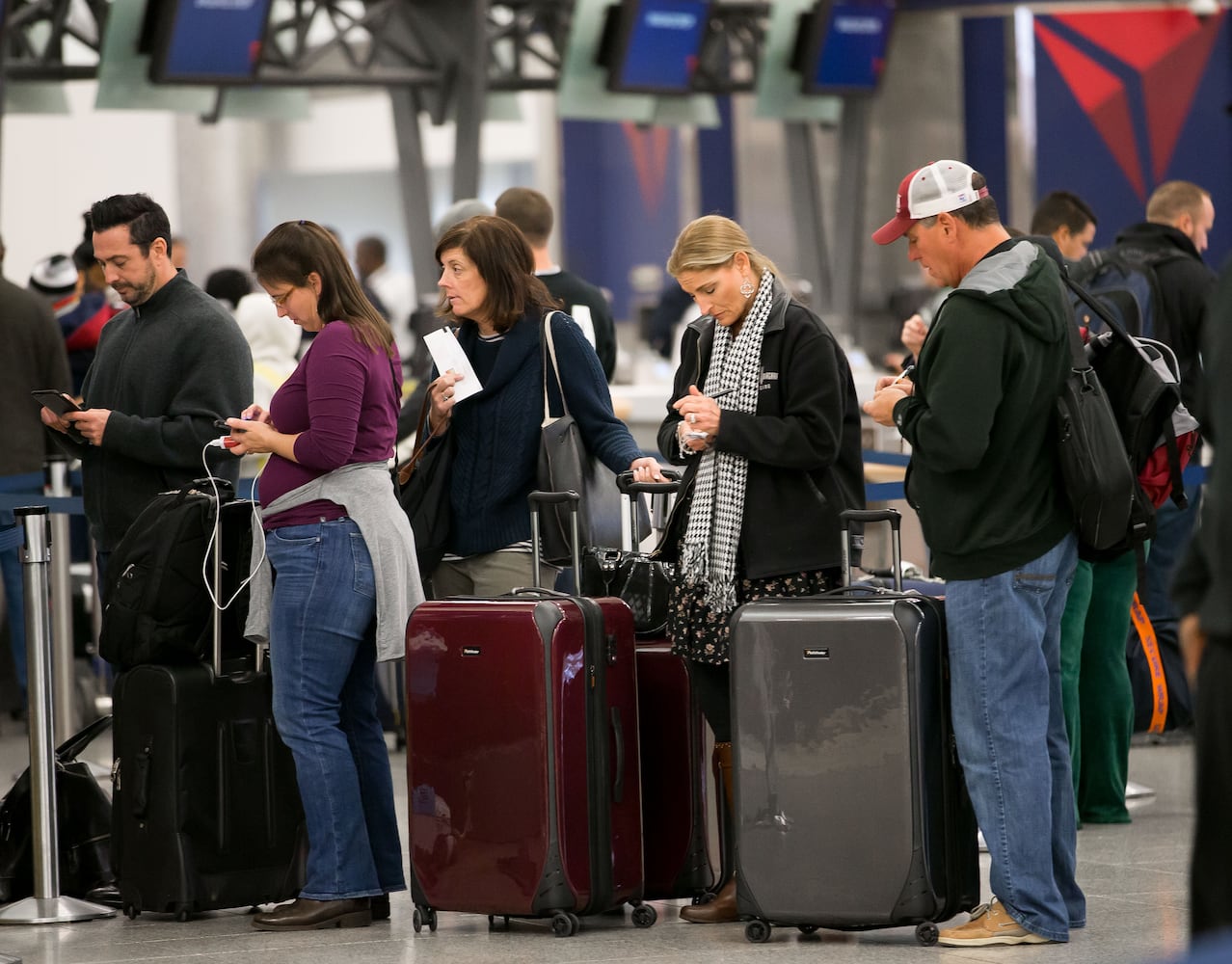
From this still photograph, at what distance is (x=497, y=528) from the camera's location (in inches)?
186

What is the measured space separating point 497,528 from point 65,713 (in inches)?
97.0

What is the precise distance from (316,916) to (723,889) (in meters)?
0.89

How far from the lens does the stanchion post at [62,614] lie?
21.6 feet

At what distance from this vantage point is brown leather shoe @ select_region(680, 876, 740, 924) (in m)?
4.45

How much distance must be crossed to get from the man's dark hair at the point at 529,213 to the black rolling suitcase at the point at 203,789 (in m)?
1.81

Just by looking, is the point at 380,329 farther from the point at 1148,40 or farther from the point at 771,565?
the point at 1148,40

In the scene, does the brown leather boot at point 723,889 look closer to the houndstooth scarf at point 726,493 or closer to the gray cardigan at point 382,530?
the houndstooth scarf at point 726,493

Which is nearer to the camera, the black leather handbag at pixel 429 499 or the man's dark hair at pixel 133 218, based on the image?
the black leather handbag at pixel 429 499

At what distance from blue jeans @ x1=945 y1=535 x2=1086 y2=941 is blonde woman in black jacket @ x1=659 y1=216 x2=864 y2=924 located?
355 mm

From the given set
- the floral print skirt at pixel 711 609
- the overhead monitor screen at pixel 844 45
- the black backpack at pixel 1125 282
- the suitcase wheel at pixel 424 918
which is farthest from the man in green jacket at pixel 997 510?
the overhead monitor screen at pixel 844 45

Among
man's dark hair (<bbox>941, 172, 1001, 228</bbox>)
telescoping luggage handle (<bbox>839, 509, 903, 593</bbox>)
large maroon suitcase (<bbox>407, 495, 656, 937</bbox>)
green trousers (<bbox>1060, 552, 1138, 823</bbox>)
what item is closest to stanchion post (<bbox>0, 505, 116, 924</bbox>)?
large maroon suitcase (<bbox>407, 495, 656, 937</bbox>)

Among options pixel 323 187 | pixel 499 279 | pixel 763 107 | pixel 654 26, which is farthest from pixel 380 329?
pixel 323 187

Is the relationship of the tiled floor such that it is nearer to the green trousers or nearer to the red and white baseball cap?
the green trousers

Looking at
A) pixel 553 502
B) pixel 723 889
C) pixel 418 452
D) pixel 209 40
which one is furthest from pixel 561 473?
pixel 209 40
